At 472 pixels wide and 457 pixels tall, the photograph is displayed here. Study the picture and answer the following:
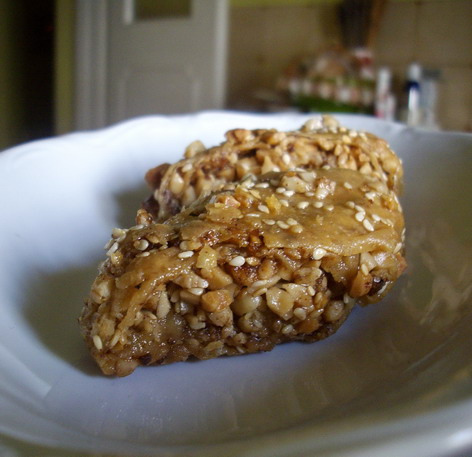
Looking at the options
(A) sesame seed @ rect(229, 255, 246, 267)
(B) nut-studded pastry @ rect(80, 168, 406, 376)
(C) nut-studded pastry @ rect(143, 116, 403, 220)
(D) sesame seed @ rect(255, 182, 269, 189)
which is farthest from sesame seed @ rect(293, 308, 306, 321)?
(C) nut-studded pastry @ rect(143, 116, 403, 220)

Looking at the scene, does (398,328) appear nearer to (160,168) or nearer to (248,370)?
(248,370)

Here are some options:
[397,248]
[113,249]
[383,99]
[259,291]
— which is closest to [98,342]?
[113,249]

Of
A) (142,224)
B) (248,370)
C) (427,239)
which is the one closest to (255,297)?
(248,370)

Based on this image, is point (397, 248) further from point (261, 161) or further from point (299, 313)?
point (261, 161)

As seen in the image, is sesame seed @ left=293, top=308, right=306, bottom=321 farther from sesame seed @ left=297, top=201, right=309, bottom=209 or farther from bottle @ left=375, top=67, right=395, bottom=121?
bottle @ left=375, top=67, right=395, bottom=121

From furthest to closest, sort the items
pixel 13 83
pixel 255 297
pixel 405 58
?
1. pixel 13 83
2. pixel 405 58
3. pixel 255 297

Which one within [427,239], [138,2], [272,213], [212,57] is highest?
[138,2]
